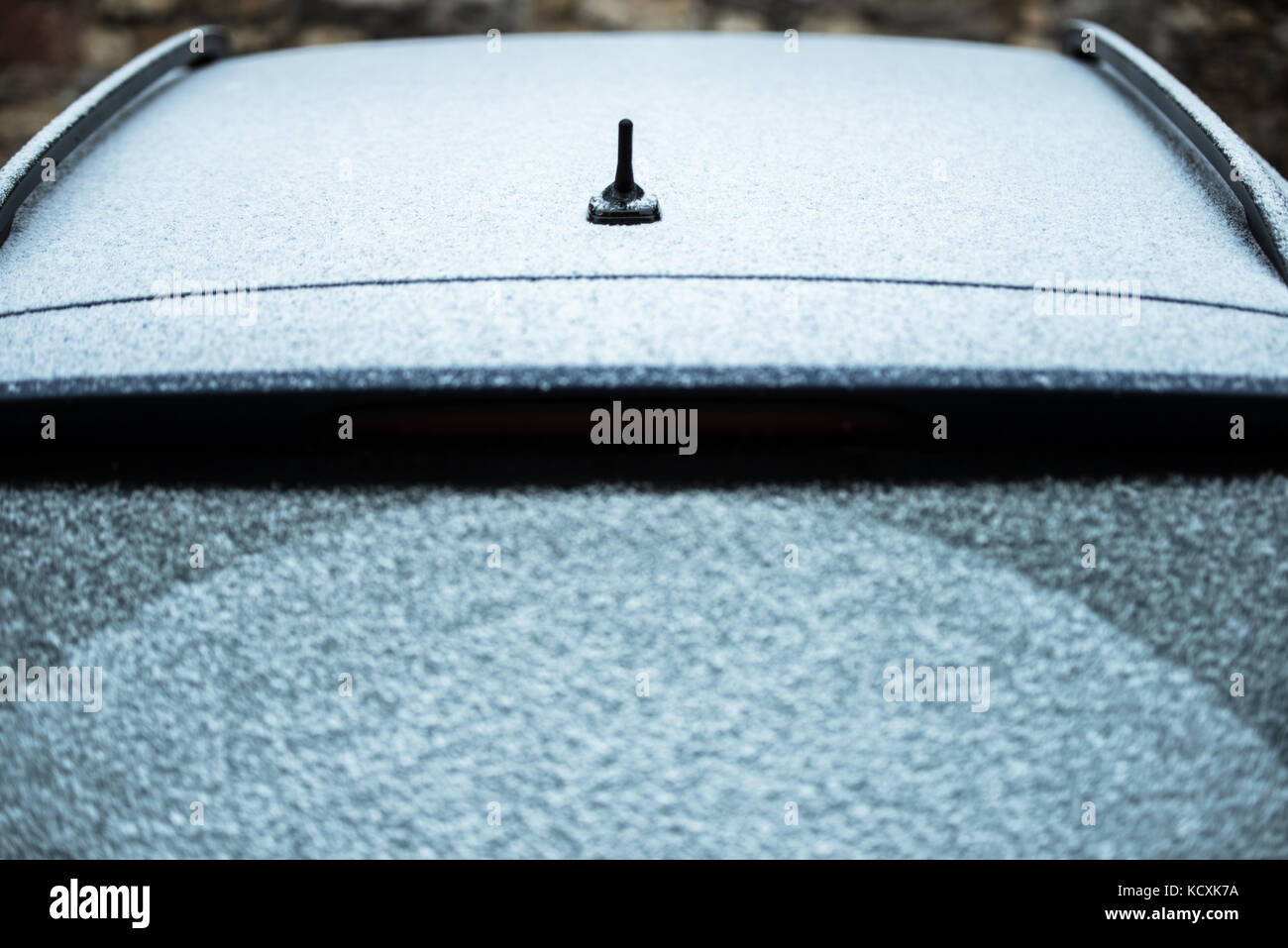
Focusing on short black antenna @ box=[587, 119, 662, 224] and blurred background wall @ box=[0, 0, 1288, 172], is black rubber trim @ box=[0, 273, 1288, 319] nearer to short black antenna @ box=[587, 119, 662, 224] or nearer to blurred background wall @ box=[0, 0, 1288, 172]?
short black antenna @ box=[587, 119, 662, 224]

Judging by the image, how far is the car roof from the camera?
844 millimetres

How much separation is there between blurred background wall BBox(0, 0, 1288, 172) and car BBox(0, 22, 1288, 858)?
14.2 feet

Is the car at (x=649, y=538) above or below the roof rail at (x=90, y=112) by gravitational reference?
below

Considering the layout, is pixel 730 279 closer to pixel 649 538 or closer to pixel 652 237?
pixel 652 237

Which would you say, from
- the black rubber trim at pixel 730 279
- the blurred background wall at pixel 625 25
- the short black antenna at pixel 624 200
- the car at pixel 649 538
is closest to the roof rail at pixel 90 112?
the car at pixel 649 538

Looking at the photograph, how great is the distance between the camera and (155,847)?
0.72 meters

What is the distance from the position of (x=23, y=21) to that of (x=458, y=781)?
531cm

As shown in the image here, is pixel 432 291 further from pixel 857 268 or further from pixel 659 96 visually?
pixel 659 96

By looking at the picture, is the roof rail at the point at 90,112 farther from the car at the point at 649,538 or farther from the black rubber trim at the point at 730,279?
the black rubber trim at the point at 730,279

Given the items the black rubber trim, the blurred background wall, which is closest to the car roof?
the black rubber trim

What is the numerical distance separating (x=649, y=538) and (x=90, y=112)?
108 cm

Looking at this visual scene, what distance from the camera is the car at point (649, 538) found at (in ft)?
2.40

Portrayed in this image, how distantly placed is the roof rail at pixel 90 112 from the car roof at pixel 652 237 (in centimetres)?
3
